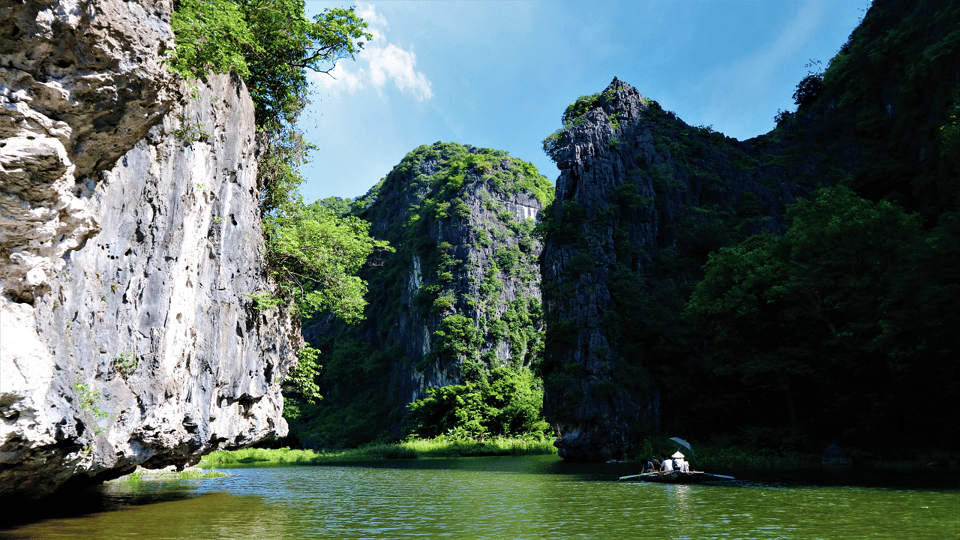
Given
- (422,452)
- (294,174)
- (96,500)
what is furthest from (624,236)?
(96,500)

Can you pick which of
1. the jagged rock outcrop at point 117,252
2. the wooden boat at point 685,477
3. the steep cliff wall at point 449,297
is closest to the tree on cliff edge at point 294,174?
the jagged rock outcrop at point 117,252

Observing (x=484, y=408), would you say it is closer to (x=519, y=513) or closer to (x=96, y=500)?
(x=96, y=500)

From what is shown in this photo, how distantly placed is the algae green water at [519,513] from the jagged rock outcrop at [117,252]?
173cm

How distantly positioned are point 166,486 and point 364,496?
9896mm

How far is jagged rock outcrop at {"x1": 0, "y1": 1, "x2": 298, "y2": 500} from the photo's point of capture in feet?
28.6

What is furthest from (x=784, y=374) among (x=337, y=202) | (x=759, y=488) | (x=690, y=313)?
(x=337, y=202)

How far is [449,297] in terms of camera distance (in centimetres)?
7806

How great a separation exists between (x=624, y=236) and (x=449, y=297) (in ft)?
102

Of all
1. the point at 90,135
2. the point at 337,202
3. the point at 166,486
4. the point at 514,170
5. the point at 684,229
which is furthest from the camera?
the point at 337,202

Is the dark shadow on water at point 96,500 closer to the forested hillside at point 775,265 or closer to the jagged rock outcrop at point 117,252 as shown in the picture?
the jagged rock outcrop at point 117,252

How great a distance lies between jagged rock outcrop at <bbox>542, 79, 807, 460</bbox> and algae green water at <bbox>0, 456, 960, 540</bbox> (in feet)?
73.1

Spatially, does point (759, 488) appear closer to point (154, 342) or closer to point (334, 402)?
point (154, 342)

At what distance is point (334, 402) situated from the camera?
9400 centimetres

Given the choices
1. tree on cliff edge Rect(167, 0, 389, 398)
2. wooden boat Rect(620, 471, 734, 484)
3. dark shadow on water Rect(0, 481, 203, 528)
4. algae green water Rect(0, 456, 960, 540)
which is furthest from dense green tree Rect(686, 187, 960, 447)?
dark shadow on water Rect(0, 481, 203, 528)
